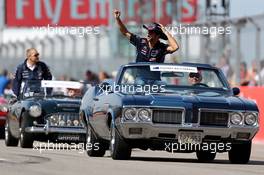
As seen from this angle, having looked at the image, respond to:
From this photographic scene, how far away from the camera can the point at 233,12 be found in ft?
99.9

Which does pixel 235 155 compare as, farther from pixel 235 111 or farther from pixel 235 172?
pixel 235 172

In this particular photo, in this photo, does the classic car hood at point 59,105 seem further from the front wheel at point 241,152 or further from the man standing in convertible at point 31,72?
the front wheel at point 241,152

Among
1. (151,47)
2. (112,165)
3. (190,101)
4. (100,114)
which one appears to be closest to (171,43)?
(151,47)

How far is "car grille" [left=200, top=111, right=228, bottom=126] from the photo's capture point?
1413 centimetres

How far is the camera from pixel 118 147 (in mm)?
14305

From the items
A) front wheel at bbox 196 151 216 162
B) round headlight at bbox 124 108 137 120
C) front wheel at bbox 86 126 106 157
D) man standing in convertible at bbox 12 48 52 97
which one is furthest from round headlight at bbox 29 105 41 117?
round headlight at bbox 124 108 137 120

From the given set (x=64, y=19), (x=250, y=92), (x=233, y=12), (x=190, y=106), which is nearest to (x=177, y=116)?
(x=190, y=106)

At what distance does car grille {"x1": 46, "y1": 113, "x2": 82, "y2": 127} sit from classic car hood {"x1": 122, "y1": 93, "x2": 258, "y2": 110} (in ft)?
14.2

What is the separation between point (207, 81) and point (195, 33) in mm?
12238

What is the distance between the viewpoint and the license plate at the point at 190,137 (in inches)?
552

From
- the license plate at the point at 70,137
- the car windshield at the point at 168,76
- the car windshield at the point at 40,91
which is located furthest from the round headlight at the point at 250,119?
the car windshield at the point at 40,91

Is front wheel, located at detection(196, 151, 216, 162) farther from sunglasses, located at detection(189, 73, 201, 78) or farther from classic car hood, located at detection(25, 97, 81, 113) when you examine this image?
classic car hood, located at detection(25, 97, 81, 113)

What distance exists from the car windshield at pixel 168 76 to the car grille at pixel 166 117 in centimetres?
114

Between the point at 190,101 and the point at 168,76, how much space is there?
4.70 ft
